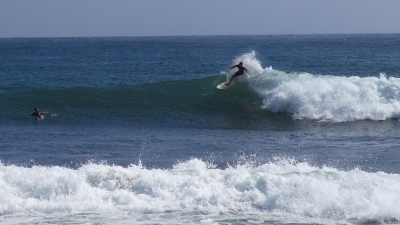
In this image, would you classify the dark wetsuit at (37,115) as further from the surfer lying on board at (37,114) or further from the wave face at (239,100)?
the wave face at (239,100)

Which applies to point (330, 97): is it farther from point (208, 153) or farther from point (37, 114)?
point (37, 114)

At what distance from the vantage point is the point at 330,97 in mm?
20672

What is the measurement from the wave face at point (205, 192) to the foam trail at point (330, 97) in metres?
8.38

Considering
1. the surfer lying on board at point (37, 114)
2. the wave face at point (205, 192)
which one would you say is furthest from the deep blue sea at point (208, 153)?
the surfer lying on board at point (37, 114)

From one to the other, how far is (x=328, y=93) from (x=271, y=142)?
641cm

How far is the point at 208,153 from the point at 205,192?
3.36 meters

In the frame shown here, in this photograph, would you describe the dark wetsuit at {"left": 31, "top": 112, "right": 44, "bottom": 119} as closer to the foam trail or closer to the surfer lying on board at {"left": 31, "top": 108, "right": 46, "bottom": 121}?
the surfer lying on board at {"left": 31, "top": 108, "right": 46, "bottom": 121}

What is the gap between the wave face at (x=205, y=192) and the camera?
32.8 feet

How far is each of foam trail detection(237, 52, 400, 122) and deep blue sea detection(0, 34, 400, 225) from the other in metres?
0.06

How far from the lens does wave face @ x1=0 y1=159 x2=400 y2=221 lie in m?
9.99

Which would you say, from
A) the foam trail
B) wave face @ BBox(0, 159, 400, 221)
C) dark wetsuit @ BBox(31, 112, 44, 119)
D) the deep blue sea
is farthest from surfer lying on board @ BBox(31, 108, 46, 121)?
the foam trail

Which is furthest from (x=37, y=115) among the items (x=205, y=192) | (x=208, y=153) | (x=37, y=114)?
(x=205, y=192)

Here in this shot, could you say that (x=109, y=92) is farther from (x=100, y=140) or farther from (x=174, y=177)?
(x=174, y=177)

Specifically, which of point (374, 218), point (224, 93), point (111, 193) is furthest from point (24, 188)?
point (224, 93)
